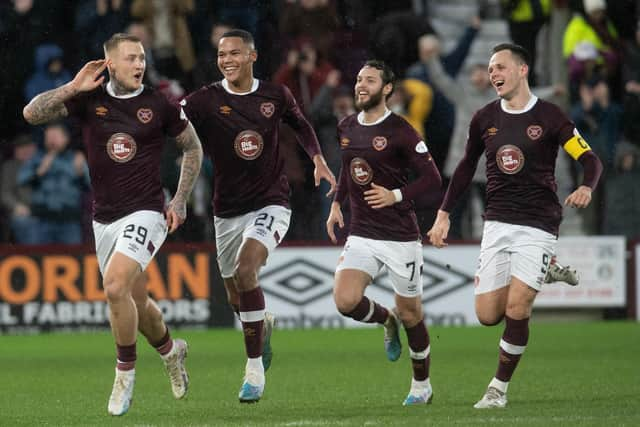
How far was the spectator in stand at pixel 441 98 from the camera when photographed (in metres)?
17.5

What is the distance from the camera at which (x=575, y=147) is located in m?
9.00

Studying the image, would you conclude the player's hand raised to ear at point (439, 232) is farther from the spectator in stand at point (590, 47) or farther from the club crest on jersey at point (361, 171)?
the spectator in stand at point (590, 47)

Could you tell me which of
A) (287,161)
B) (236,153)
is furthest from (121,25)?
(236,153)

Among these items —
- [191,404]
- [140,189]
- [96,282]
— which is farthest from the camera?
[96,282]

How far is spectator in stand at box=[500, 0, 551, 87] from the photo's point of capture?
1859 centimetres

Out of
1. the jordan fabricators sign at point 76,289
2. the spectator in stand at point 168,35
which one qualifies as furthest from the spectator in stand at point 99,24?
the jordan fabricators sign at point 76,289

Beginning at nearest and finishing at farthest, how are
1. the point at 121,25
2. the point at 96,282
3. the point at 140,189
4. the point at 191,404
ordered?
the point at 140,189 < the point at 191,404 < the point at 96,282 < the point at 121,25

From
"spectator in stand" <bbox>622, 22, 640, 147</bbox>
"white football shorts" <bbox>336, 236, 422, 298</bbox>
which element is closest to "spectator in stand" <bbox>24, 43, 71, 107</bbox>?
"spectator in stand" <bbox>622, 22, 640, 147</bbox>

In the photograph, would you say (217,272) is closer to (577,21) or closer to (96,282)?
(96,282)

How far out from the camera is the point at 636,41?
19.4 m

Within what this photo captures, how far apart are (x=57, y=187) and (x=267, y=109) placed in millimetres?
7633

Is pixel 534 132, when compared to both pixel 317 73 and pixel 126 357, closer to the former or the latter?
pixel 126 357

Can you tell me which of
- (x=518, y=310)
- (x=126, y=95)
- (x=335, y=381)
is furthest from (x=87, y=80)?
(x=335, y=381)

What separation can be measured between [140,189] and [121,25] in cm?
991
